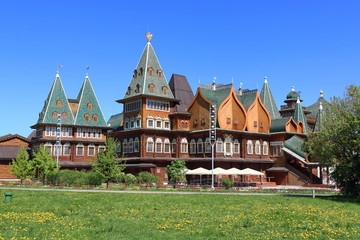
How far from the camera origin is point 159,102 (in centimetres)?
6400

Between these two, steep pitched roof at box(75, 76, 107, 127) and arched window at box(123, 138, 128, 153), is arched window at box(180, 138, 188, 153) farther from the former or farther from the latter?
steep pitched roof at box(75, 76, 107, 127)

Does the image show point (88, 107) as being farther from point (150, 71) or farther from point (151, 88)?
point (151, 88)

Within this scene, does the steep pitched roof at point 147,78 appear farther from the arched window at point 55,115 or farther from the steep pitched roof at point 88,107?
the arched window at point 55,115

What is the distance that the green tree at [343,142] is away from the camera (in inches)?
1255

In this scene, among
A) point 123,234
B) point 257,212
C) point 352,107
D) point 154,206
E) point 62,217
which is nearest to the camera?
point 123,234

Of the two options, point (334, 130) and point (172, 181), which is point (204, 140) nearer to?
point (172, 181)

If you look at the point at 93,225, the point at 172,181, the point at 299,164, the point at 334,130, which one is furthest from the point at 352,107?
the point at 299,164

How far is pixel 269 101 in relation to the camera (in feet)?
252

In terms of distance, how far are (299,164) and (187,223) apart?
49948 millimetres

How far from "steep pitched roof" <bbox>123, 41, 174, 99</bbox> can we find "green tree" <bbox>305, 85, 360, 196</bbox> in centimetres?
3236

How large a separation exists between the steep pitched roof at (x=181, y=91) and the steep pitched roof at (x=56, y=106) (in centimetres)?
1790

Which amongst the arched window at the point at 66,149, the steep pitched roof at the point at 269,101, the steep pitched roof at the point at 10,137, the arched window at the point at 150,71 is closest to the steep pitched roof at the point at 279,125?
the steep pitched roof at the point at 269,101

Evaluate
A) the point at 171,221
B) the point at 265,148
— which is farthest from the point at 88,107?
the point at 171,221

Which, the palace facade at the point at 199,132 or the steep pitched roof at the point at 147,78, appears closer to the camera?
the palace facade at the point at 199,132
